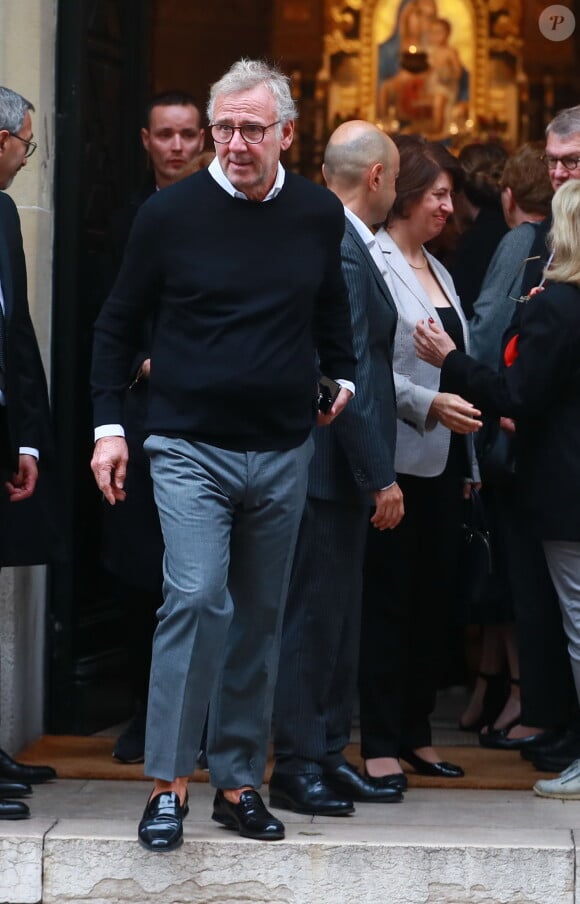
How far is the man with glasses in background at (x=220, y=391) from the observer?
430 centimetres

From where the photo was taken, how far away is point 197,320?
14.2 feet

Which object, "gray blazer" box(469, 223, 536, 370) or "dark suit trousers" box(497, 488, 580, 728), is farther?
"gray blazer" box(469, 223, 536, 370)

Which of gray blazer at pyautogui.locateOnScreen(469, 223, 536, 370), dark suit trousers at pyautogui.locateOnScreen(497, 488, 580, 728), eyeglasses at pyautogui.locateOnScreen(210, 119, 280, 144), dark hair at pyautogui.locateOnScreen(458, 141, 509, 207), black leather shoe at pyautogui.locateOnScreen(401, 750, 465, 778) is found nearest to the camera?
eyeglasses at pyautogui.locateOnScreen(210, 119, 280, 144)

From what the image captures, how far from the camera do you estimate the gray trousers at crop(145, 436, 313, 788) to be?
430cm

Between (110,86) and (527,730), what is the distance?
262 cm

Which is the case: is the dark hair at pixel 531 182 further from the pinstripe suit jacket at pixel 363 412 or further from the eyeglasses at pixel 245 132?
the eyeglasses at pixel 245 132

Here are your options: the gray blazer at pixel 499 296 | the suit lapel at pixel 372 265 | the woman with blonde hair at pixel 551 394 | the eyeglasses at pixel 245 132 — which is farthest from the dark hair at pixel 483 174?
the eyeglasses at pixel 245 132

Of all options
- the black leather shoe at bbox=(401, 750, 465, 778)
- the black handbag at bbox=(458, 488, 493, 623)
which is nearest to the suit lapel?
the black handbag at bbox=(458, 488, 493, 623)

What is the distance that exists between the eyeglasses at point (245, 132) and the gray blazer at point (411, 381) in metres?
0.98

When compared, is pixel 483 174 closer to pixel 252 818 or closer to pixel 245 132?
pixel 245 132

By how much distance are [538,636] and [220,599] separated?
63.4 inches

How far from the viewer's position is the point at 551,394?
5.03 meters

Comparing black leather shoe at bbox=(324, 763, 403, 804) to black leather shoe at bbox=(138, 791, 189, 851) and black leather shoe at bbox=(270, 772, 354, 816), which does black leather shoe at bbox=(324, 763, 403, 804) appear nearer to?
black leather shoe at bbox=(270, 772, 354, 816)

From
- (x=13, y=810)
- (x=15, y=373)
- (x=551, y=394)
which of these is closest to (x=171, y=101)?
(x=15, y=373)
